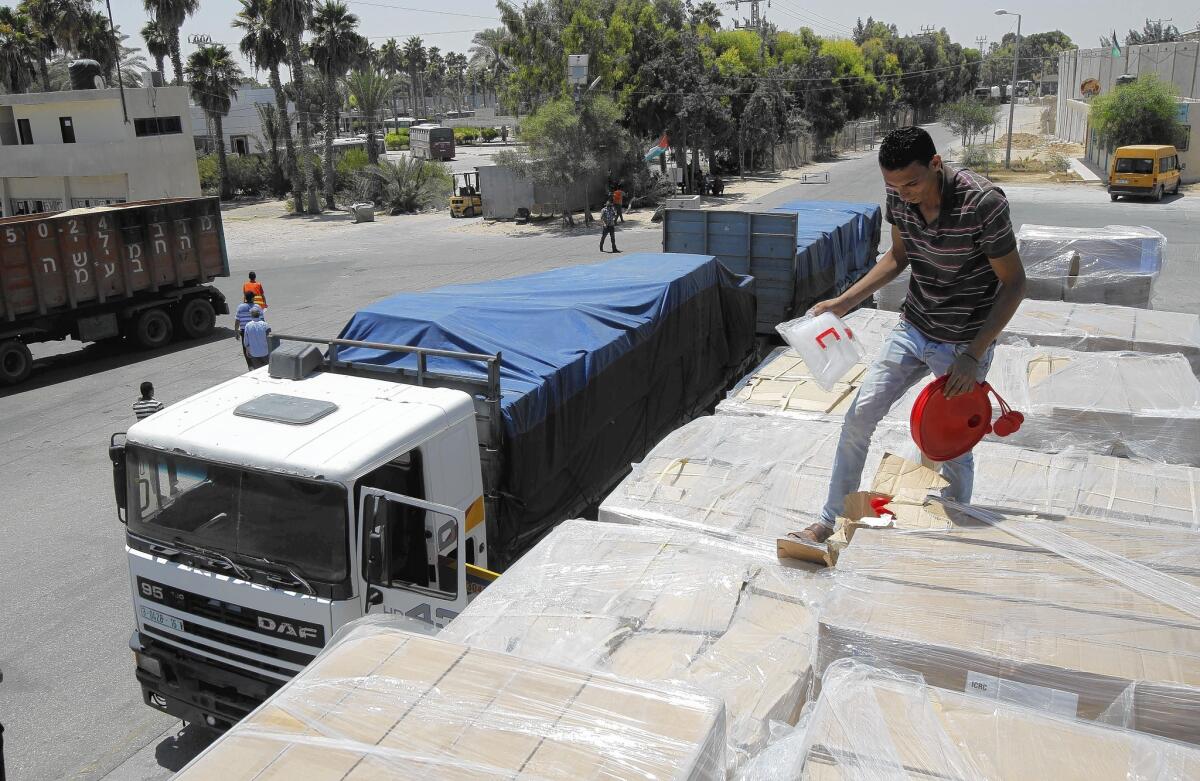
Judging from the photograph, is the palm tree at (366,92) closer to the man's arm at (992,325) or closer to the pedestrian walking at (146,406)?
the pedestrian walking at (146,406)

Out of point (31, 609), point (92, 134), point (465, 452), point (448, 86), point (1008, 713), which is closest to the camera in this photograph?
point (1008, 713)

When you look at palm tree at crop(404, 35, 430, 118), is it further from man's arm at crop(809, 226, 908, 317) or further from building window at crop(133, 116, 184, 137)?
man's arm at crop(809, 226, 908, 317)

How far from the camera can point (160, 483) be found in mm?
5211

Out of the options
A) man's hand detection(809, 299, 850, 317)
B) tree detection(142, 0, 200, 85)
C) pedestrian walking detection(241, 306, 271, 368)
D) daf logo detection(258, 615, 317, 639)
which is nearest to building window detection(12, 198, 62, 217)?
tree detection(142, 0, 200, 85)

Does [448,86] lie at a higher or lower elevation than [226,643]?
higher

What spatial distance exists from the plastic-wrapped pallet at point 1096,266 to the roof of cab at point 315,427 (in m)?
8.28

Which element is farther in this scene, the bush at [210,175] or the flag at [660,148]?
the bush at [210,175]

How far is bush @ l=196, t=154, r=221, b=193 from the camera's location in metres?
46.3

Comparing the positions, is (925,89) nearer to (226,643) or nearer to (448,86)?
(448,86)

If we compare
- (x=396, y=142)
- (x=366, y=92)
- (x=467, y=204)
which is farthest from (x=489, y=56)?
(x=467, y=204)

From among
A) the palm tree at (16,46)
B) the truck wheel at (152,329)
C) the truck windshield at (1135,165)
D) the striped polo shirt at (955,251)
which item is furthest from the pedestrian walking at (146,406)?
the palm tree at (16,46)

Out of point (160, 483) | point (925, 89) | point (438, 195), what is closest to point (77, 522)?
point (160, 483)

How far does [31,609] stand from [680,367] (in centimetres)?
608

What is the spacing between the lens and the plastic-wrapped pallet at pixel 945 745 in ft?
7.13
